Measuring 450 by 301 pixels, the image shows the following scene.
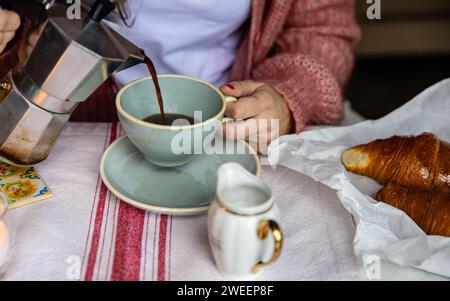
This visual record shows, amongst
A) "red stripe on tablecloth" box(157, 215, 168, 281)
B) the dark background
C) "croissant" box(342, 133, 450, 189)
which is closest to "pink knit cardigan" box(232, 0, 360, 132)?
"croissant" box(342, 133, 450, 189)

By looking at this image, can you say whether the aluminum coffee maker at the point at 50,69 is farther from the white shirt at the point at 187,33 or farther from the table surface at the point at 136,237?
the white shirt at the point at 187,33

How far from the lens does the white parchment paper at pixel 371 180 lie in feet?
1.74

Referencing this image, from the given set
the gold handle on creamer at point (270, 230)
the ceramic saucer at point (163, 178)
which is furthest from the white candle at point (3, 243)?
the gold handle on creamer at point (270, 230)

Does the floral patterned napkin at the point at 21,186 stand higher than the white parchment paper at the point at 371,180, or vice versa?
the floral patterned napkin at the point at 21,186

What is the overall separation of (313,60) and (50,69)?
0.43 m

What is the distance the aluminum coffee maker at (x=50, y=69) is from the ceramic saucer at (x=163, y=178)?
0.27 ft

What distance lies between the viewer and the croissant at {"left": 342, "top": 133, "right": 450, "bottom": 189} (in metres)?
0.62

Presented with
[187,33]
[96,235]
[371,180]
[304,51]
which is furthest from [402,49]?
[96,235]

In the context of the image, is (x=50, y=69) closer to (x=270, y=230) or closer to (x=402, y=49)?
(x=270, y=230)

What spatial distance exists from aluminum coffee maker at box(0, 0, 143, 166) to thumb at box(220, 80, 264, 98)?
14 centimetres

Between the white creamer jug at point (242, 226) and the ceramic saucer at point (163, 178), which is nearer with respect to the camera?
the white creamer jug at point (242, 226)

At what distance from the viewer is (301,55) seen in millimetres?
827
